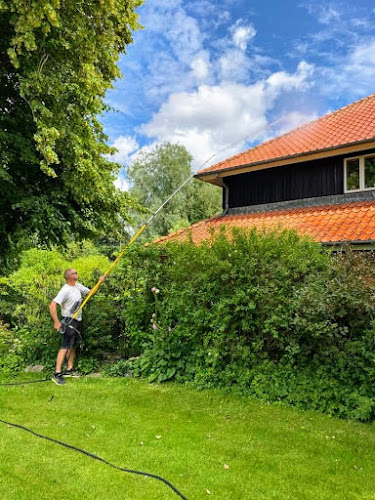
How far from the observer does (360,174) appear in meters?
11.0

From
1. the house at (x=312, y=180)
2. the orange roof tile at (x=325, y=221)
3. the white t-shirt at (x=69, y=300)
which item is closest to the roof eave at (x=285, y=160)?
the house at (x=312, y=180)

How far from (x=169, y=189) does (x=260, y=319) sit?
32.7 m

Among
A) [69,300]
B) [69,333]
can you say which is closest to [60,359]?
[69,333]

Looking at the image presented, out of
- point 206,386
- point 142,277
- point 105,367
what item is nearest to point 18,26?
point 142,277

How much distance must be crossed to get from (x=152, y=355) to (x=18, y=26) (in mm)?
7587

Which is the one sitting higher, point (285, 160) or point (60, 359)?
point (285, 160)

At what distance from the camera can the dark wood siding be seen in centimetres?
1158

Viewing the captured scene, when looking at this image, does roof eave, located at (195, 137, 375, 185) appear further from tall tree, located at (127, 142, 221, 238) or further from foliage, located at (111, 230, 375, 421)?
tall tree, located at (127, 142, 221, 238)

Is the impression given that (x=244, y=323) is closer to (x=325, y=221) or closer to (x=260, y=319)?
(x=260, y=319)

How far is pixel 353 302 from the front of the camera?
503 cm

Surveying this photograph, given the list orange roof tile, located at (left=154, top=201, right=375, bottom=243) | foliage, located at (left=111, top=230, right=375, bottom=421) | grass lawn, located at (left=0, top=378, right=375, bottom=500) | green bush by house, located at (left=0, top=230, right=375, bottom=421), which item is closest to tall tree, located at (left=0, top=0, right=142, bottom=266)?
orange roof tile, located at (left=154, top=201, right=375, bottom=243)

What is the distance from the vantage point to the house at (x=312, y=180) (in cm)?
1008

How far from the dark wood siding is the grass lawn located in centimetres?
828

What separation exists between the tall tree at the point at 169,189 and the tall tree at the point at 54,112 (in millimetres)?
21419
